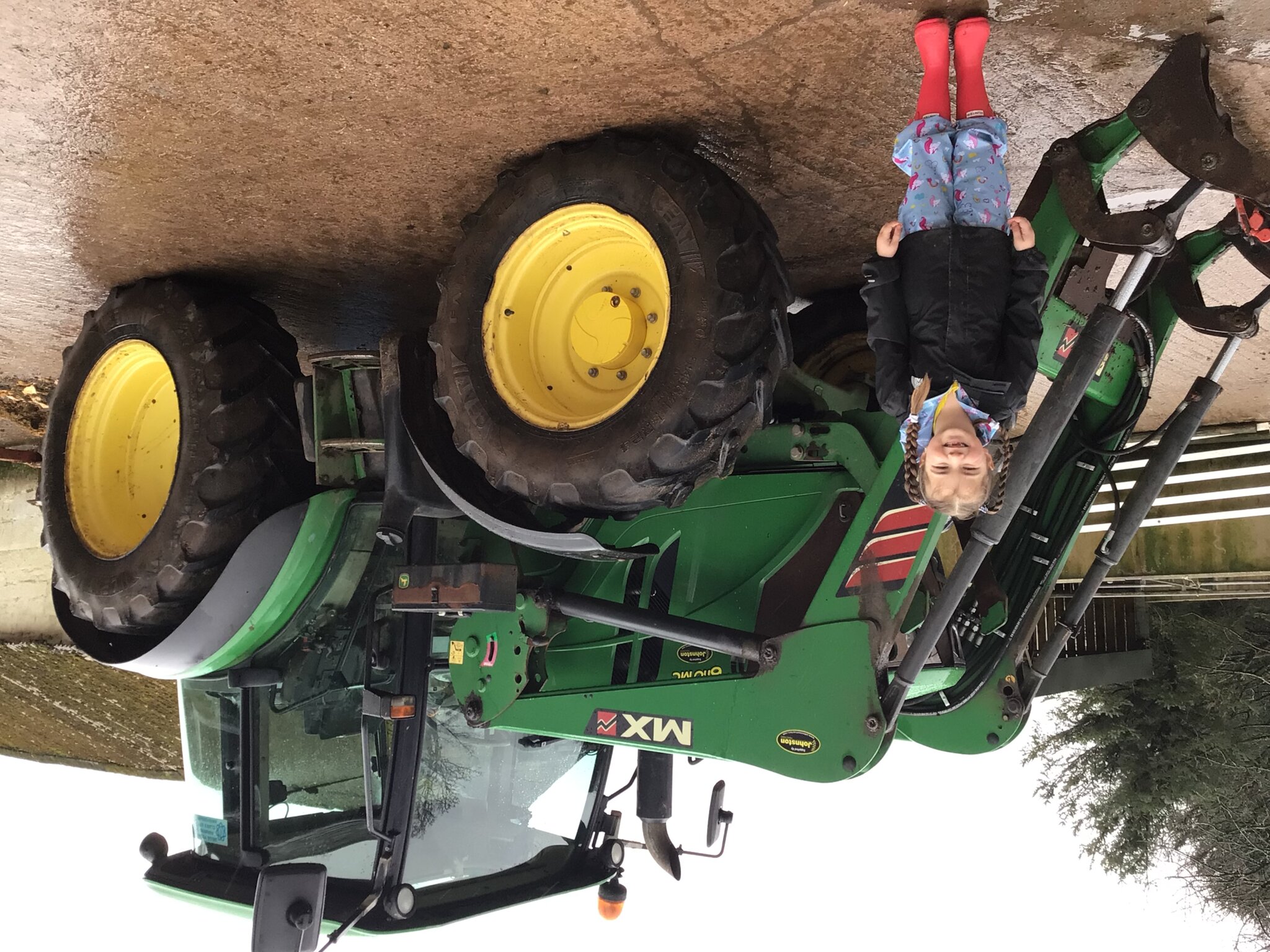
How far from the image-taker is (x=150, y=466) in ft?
14.0

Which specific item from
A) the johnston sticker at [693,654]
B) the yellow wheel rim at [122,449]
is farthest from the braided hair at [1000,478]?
the yellow wheel rim at [122,449]

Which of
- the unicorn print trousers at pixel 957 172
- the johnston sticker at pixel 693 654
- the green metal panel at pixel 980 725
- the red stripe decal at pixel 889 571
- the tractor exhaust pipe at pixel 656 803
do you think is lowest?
the tractor exhaust pipe at pixel 656 803

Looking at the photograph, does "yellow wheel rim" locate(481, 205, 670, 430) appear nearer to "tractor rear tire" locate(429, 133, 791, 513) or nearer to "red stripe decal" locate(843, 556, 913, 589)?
"tractor rear tire" locate(429, 133, 791, 513)

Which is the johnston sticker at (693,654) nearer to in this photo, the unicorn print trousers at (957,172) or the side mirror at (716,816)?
the side mirror at (716,816)

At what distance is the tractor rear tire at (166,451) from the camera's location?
3771mm

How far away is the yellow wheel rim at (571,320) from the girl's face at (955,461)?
91cm

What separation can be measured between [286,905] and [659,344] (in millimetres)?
1885

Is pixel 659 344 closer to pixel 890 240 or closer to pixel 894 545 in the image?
pixel 890 240

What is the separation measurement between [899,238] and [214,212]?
2360 mm

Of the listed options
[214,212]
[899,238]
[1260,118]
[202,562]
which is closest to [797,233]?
[899,238]

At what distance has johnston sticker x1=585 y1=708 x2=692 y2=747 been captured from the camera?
338cm

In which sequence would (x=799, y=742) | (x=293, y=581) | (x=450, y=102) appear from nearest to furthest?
(x=450, y=102)
(x=799, y=742)
(x=293, y=581)

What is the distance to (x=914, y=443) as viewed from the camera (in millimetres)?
2545

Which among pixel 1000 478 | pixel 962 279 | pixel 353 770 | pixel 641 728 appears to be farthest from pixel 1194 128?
pixel 353 770
